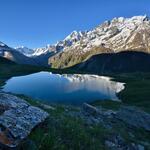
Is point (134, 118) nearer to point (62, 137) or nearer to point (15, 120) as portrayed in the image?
point (62, 137)

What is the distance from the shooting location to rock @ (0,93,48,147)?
12820 mm

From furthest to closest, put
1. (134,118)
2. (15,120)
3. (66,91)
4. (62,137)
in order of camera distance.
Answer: (66,91) → (134,118) → (62,137) → (15,120)

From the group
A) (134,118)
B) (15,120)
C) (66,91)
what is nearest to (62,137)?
(15,120)

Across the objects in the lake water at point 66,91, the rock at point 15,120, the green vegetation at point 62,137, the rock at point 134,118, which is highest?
the rock at point 15,120

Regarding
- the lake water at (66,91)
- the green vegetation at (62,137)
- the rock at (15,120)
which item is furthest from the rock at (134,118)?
the lake water at (66,91)

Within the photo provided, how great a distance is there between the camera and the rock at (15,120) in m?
12.8

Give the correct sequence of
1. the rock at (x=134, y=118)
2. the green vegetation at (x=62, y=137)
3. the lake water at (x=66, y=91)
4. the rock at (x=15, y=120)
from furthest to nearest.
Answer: the lake water at (x=66, y=91)
the rock at (x=134, y=118)
the green vegetation at (x=62, y=137)
the rock at (x=15, y=120)

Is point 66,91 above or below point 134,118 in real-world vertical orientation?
below

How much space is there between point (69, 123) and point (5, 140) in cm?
643

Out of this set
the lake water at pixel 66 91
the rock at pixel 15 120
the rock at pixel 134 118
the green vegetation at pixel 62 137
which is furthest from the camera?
the lake water at pixel 66 91

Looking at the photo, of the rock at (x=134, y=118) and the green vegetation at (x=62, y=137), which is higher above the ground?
the green vegetation at (x=62, y=137)

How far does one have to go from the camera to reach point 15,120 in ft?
47.4

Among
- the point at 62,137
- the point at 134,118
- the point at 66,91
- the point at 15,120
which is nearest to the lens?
the point at 15,120

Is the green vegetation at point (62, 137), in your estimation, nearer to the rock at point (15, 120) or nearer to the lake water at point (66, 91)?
the rock at point (15, 120)
